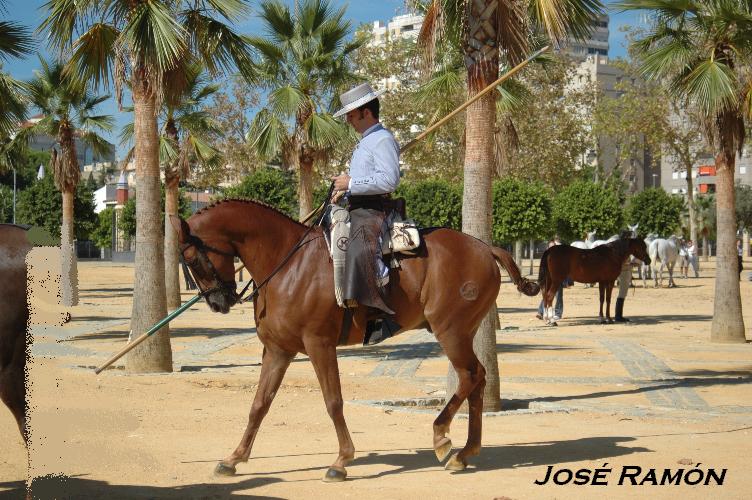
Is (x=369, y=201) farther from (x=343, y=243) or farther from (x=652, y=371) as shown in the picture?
(x=652, y=371)

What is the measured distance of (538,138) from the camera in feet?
179

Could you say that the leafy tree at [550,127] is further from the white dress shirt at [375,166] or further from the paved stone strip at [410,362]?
the white dress shirt at [375,166]

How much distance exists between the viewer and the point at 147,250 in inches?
559

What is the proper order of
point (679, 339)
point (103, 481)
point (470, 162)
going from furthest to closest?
1. point (679, 339)
2. point (470, 162)
3. point (103, 481)

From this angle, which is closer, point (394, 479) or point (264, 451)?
point (394, 479)

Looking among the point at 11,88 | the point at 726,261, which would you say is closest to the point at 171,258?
the point at 11,88

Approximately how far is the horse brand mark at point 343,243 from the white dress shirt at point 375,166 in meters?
0.41

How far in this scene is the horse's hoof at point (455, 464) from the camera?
739cm

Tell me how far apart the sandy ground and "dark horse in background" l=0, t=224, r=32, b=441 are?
0.09 meters

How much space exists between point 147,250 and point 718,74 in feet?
35.7

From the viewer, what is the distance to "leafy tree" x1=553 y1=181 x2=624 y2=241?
51438mm

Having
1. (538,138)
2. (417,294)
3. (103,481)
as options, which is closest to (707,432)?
(417,294)

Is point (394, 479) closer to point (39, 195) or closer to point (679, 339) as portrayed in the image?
point (679, 339)

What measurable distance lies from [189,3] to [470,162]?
617 centimetres
